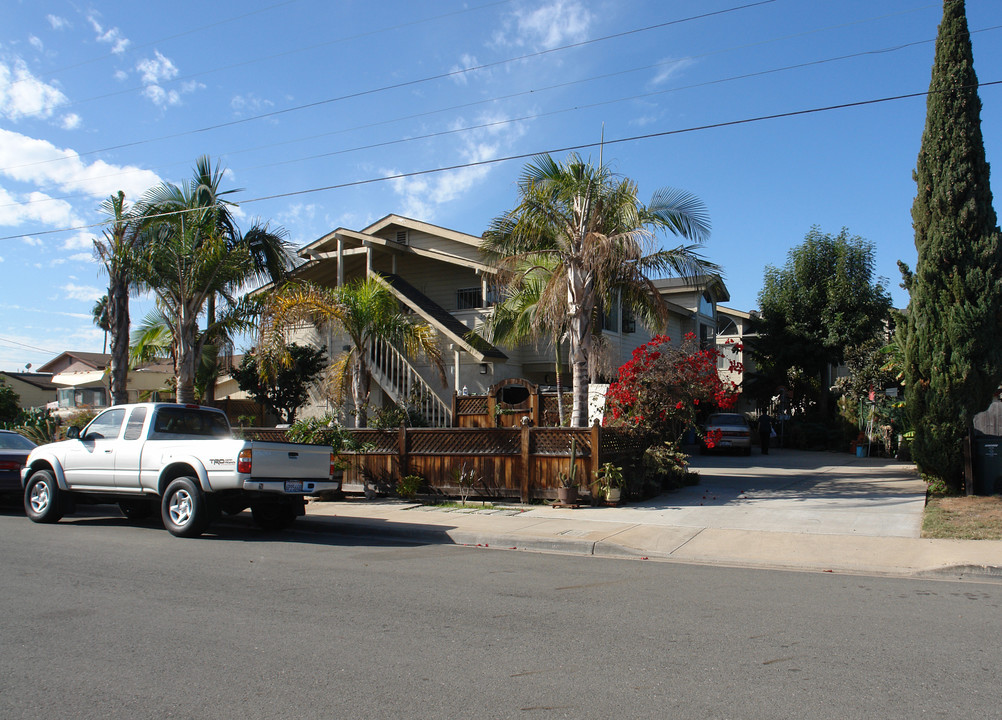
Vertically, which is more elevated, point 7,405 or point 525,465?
point 7,405

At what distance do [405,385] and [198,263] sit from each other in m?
6.31

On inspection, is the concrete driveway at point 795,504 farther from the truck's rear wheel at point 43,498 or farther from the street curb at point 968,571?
the truck's rear wheel at point 43,498

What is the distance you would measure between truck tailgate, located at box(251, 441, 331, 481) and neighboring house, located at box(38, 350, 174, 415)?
12433 mm

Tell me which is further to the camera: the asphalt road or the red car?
the red car

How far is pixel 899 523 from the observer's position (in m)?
10.9

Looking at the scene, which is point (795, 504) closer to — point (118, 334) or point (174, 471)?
point (174, 471)

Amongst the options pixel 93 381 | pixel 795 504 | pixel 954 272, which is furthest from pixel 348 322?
pixel 93 381

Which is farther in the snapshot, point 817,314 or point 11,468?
point 817,314

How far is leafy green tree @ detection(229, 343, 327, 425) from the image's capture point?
65.6 feet

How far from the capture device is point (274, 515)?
11.3 metres

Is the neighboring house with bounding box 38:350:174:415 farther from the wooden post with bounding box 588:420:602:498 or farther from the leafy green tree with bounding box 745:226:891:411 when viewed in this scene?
the leafy green tree with bounding box 745:226:891:411

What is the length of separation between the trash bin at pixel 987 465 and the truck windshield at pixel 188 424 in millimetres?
12437

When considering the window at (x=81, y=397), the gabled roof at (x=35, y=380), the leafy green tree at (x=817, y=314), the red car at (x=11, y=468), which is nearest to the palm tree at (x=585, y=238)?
the red car at (x=11, y=468)

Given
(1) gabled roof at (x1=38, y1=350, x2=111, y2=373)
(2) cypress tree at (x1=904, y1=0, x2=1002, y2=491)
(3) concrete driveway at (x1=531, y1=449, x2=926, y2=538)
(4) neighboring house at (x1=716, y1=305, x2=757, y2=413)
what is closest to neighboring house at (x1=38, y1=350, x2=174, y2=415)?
(1) gabled roof at (x1=38, y1=350, x2=111, y2=373)
